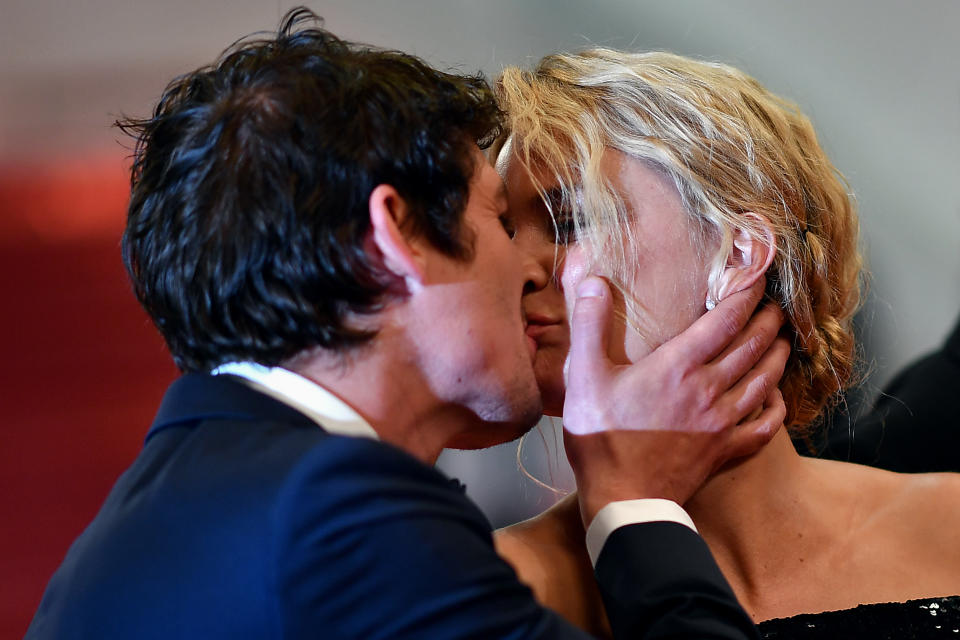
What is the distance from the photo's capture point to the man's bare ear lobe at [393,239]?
102 cm

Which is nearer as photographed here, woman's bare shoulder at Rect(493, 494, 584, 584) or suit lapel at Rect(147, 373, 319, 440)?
suit lapel at Rect(147, 373, 319, 440)

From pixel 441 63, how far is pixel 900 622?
1.47 metres

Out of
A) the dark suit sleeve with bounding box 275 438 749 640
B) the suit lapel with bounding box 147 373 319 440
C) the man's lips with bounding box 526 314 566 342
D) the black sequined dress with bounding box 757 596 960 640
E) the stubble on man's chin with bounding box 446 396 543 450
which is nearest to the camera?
the dark suit sleeve with bounding box 275 438 749 640

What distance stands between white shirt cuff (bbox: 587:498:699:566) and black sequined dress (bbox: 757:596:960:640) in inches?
10.6

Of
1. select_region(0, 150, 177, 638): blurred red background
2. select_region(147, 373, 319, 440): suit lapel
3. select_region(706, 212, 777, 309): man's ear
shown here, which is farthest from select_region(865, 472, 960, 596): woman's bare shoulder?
select_region(0, 150, 177, 638): blurred red background

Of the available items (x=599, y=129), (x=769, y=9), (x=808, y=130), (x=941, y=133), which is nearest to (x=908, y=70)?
(x=941, y=133)

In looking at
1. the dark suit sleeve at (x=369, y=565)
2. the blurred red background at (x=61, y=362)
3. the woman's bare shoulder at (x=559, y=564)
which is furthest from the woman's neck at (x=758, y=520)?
the blurred red background at (x=61, y=362)

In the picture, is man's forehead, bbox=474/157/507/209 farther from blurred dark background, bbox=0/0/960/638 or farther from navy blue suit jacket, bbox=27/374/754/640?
blurred dark background, bbox=0/0/960/638

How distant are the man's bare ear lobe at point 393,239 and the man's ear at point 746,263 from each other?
1.78 feet

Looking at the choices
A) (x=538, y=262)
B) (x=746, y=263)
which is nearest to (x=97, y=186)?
(x=538, y=262)

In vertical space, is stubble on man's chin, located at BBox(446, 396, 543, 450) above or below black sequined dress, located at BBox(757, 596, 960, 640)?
above

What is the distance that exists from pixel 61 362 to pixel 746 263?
135cm

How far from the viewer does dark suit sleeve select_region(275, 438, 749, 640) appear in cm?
75

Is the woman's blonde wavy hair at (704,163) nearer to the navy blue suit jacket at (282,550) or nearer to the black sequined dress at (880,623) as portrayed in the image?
the black sequined dress at (880,623)
